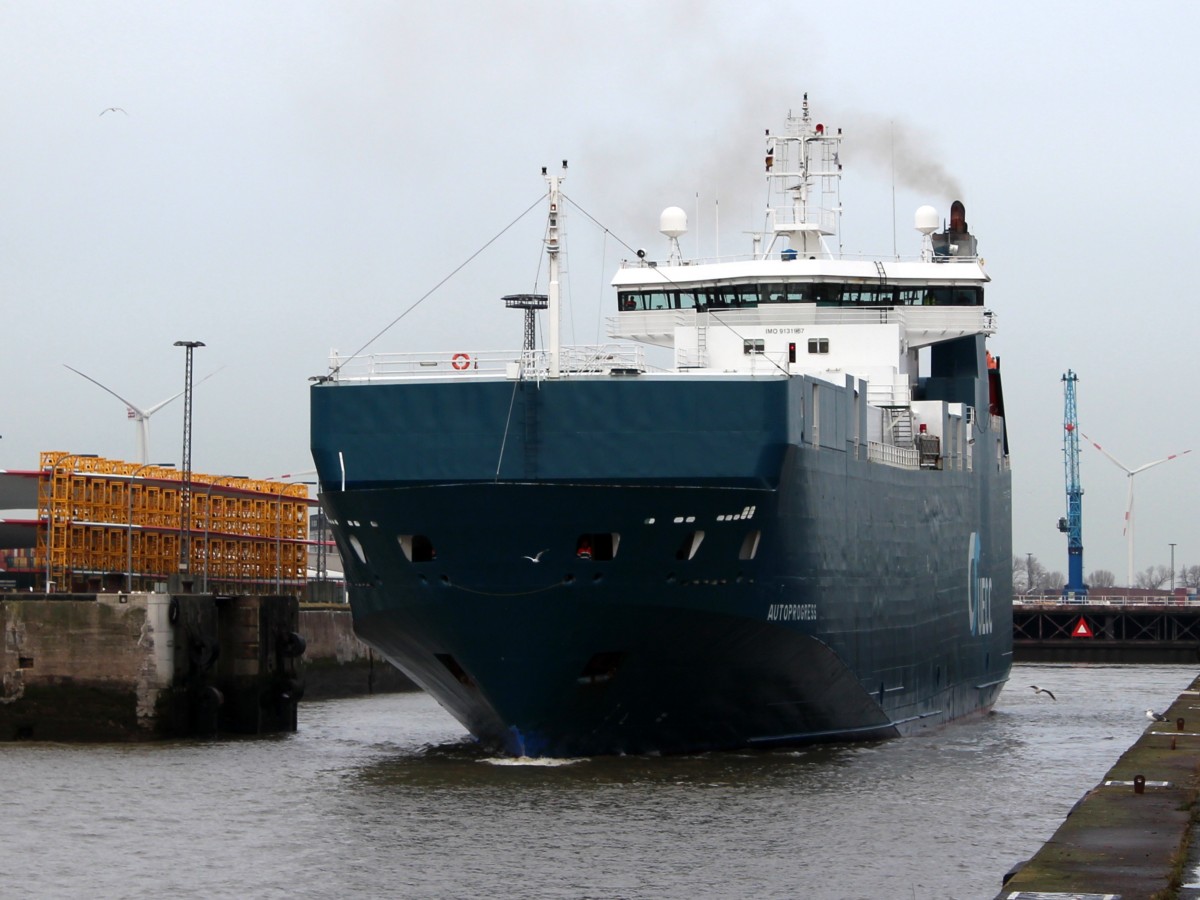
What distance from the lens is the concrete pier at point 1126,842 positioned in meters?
14.1

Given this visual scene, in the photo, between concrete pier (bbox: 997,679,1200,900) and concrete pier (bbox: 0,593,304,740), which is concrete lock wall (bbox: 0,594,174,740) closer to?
concrete pier (bbox: 0,593,304,740)

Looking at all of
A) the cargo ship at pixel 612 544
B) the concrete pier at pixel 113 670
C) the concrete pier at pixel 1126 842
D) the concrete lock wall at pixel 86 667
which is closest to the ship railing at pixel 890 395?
the cargo ship at pixel 612 544

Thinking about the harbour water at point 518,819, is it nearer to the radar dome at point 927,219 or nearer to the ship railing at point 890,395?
the ship railing at point 890,395

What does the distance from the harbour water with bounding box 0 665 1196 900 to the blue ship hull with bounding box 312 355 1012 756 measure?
916mm

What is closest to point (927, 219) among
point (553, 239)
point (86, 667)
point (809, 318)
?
point (809, 318)

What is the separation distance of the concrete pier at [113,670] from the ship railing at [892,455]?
463 inches

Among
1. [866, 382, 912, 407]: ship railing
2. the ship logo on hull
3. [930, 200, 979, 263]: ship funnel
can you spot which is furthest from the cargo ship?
[930, 200, 979, 263]: ship funnel

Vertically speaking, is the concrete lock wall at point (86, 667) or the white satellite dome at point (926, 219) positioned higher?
the white satellite dome at point (926, 219)

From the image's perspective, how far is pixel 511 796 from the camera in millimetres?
23453

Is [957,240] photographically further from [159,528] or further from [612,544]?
[159,528]

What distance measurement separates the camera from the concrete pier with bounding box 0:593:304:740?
3180 cm

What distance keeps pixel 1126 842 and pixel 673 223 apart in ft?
70.3

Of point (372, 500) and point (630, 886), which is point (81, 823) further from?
point (630, 886)

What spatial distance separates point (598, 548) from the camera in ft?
81.0
